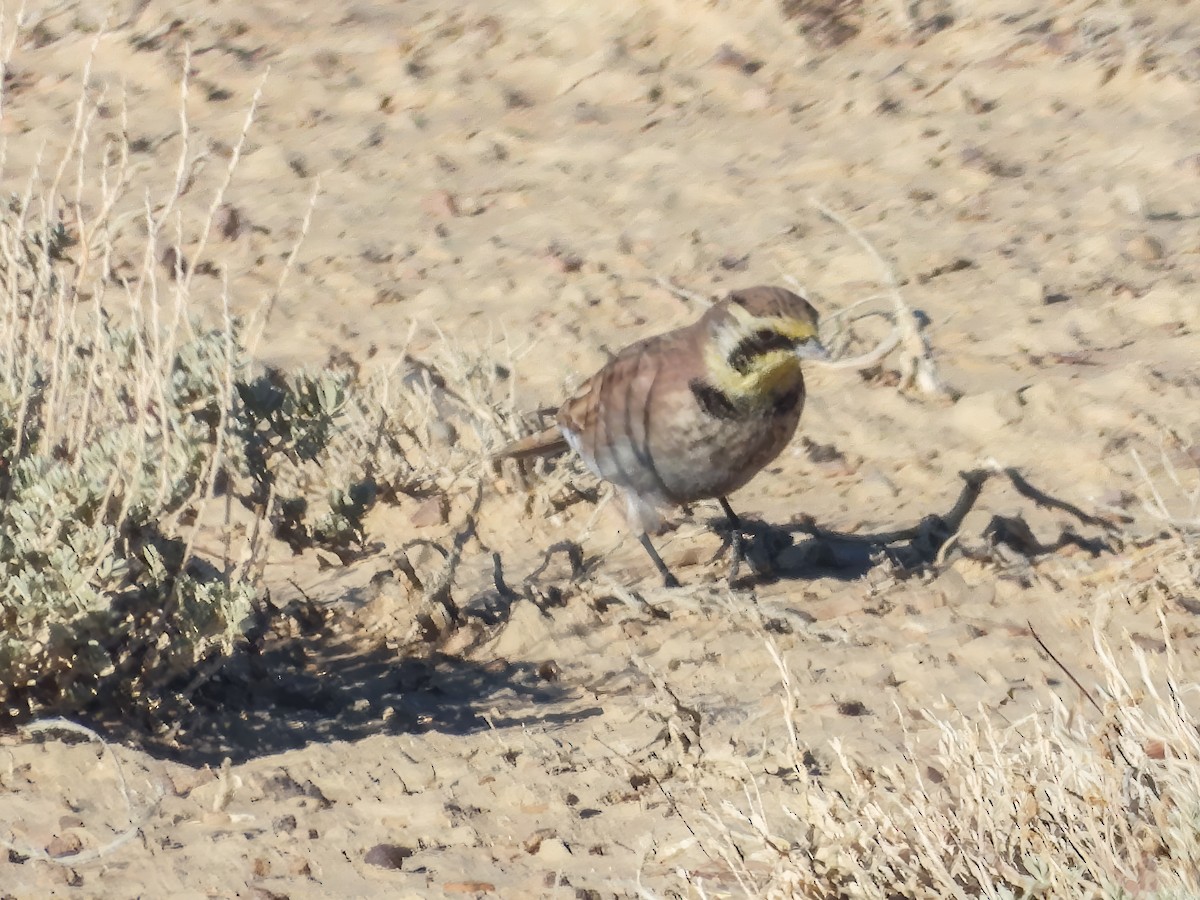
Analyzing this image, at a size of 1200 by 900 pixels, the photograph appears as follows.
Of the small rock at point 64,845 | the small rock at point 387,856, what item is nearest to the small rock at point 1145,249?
the small rock at point 387,856

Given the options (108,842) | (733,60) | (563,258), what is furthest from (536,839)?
(733,60)

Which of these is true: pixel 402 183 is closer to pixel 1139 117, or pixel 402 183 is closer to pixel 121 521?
pixel 1139 117

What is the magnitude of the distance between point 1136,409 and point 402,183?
411 centimetres

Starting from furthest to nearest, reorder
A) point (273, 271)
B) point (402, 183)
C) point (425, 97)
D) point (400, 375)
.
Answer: point (425, 97), point (402, 183), point (273, 271), point (400, 375)

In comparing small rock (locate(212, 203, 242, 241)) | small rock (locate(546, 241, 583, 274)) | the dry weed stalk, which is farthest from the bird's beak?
small rock (locate(212, 203, 242, 241))

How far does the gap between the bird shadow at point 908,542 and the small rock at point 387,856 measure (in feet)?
5.76

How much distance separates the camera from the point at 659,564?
4.90 metres

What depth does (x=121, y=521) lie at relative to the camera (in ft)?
11.4

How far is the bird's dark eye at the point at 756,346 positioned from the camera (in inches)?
178

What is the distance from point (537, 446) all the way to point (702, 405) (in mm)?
791

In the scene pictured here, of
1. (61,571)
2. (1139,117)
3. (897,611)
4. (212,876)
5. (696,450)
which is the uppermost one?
(61,571)

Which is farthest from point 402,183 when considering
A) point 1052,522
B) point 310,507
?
point 1052,522

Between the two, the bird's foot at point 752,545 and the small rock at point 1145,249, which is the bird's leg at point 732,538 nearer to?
the bird's foot at point 752,545

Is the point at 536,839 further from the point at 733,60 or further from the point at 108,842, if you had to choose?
the point at 733,60
